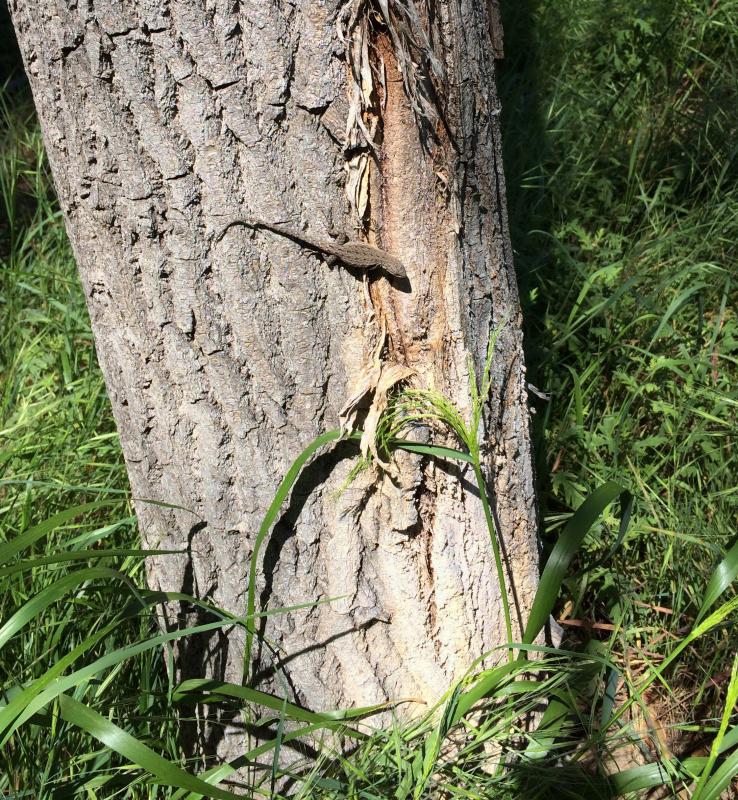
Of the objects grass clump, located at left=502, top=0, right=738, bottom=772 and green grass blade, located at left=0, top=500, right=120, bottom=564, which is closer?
green grass blade, located at left=0, top=500, right=120, bottom=564

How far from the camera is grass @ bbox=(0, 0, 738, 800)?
4.51ft

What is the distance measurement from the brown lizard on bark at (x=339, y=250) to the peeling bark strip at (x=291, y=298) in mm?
12

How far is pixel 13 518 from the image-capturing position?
1.93m

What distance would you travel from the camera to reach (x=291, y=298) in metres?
1.28

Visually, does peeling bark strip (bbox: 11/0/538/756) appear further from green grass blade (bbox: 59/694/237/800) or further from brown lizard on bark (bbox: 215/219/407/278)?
green grass blade (bbox: 59/694/237/800)

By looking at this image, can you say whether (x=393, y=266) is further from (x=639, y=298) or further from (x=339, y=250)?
(x=639, y=298)

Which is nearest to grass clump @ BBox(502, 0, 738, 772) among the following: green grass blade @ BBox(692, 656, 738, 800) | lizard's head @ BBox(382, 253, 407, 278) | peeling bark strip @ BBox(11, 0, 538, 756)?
green grass blade @ BBox(692, 656, 738, 800)

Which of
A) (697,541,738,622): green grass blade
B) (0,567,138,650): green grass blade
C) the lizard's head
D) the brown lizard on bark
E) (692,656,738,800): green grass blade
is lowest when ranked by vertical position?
(692,656,738,800): green grass blade

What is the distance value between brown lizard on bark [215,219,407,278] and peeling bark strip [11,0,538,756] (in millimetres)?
12

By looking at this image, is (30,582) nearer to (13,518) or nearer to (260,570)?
(13,518)

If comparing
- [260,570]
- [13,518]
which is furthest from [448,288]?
[13,518]

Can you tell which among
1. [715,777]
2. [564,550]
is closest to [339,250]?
[564,550]

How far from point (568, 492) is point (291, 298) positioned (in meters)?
1.00

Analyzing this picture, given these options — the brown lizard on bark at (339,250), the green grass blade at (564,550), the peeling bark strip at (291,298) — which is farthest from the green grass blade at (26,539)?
the green grass blade at (564,550)
